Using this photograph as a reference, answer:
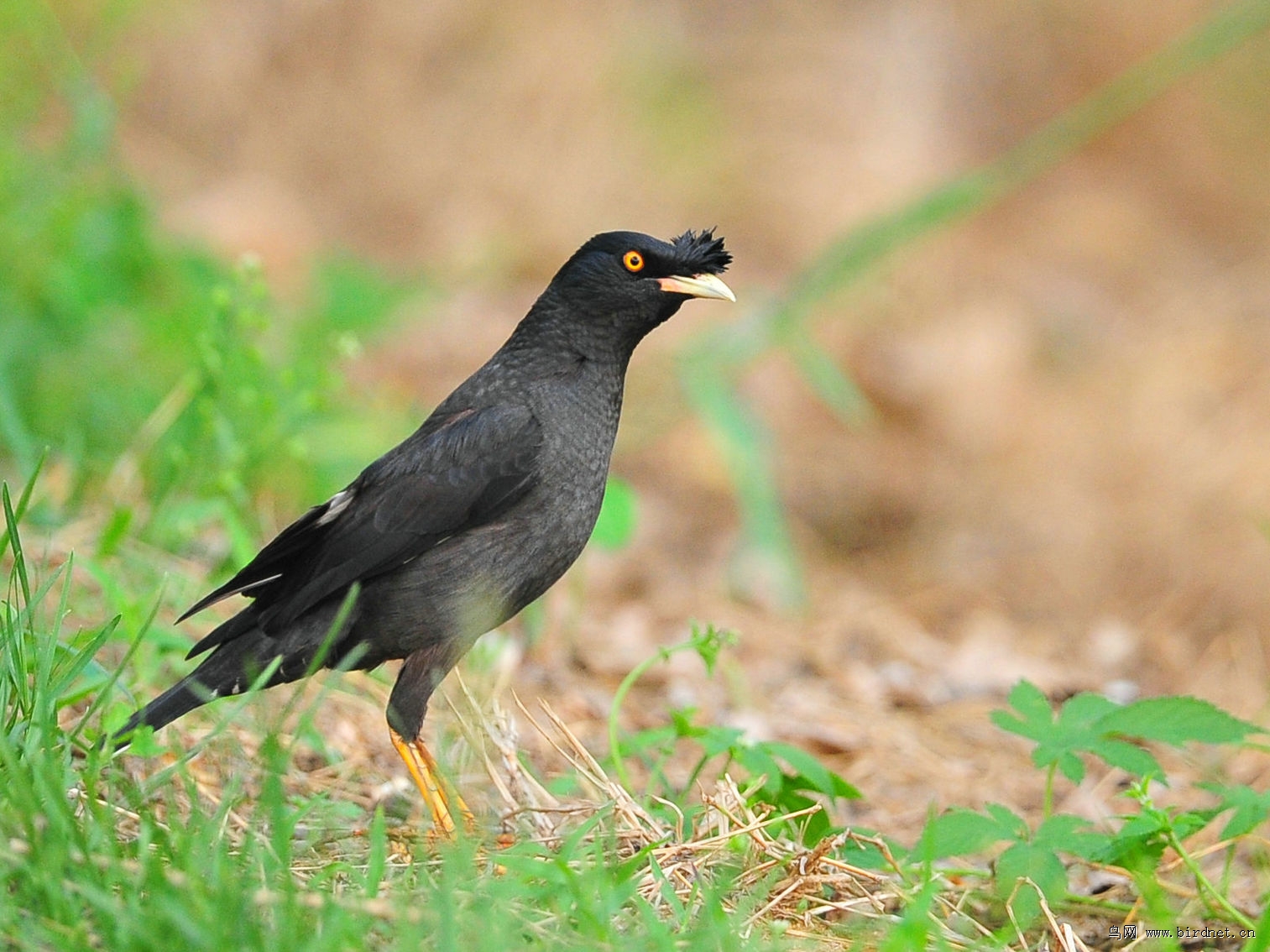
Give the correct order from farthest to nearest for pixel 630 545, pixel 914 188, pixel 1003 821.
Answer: pixel 914 188 → pixel 630 545 → pixel 1003 821

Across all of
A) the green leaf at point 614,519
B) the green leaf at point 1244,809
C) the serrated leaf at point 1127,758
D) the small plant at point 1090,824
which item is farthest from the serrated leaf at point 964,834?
the green leaf at point 614,519

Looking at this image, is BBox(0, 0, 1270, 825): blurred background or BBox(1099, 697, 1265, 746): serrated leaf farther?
BBox(0, 0, 1270, 825): blurred background

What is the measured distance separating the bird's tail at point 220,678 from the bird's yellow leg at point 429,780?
12.8 inches

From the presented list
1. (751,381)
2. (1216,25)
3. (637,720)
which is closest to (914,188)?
(751,381)

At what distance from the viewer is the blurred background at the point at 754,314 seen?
17.1 feet

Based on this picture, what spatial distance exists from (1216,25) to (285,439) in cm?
359

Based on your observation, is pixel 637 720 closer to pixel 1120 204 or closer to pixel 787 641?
pixel 787 641

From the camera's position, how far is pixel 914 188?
9.73 meters

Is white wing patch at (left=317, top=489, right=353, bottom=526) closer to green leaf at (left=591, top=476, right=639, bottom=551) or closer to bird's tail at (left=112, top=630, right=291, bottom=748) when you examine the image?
bird's tail at (left=112, top=630, right=291, bottom=748)

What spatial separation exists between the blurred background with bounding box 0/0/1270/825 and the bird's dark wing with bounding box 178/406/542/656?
606mm

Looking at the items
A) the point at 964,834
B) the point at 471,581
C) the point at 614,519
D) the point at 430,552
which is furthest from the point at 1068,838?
the point at 614,519

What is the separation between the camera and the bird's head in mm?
3730

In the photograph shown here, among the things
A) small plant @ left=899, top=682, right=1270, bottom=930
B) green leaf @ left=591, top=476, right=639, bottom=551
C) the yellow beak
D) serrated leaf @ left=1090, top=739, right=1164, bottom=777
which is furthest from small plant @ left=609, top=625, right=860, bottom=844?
green leaf @ left=591, top=476, right=639, bottom=551

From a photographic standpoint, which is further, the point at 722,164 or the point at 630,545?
the point at 722,164
